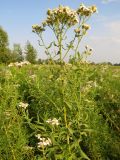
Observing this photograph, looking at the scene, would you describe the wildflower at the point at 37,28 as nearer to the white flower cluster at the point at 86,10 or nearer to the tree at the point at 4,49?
the white flower cluster at the point at 86,10

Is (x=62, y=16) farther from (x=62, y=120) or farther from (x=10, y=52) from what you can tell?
(x=10, y=52)

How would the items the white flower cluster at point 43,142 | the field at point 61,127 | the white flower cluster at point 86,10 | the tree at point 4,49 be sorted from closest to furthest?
the white flower cluster at point 43,142, the field at point 61,127, the white flower cluster at point 86,10, the tree at point 4,49

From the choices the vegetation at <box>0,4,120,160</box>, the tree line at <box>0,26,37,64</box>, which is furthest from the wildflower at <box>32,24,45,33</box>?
the tree line at <box>0,26,37,64</box>

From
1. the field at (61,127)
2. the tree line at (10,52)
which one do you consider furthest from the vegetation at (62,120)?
the tree line at (10,52)

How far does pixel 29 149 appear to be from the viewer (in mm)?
5609

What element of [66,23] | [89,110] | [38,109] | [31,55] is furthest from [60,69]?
[31,55]

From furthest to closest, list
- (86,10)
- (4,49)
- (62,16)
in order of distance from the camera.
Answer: (4,49) < (86,10) < (62,16)

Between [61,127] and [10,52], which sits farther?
[10,52]

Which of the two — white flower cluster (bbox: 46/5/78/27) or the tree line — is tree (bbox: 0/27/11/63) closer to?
the tree line

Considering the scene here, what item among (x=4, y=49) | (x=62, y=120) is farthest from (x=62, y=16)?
(x=4, y=49)

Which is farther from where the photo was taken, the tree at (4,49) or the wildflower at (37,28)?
the tree at (4,49)

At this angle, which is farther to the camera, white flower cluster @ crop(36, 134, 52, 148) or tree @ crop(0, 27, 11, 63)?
tree @ crop(0, 27, 11, 63)

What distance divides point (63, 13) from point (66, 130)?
1.51 m

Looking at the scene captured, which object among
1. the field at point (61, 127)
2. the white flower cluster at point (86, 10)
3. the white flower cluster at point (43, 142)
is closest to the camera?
the white flower cluster at point (43, 142)
